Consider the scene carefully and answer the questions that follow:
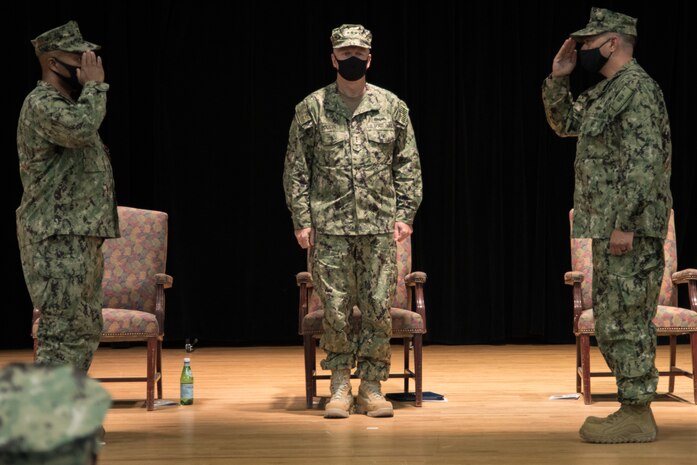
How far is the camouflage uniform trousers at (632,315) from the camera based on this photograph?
12.4 ft

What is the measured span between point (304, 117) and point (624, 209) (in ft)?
5.69

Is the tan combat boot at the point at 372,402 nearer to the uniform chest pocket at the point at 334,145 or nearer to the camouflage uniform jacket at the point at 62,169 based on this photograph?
the uniform chest pocket at the point at 334,145

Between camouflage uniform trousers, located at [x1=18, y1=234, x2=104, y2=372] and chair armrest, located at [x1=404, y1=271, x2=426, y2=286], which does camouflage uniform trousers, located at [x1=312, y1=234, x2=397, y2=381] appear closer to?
chair armrest, located at [x1=404, y1=271, x2=426, y2=286]

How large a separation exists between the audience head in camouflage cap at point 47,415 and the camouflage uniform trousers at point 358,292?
4.00 meters

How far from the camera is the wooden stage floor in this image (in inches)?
142

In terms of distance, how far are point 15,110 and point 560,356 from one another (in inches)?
190

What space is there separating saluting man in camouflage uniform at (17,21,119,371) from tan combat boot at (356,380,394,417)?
1437 mm

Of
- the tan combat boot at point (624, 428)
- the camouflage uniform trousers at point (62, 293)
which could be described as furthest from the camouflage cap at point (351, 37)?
the tan combat boot at point (624, 428)

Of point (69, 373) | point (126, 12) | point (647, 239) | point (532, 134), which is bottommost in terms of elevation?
point (69, 373)

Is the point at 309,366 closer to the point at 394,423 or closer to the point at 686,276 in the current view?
the point at 394,423

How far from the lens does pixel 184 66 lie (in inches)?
311

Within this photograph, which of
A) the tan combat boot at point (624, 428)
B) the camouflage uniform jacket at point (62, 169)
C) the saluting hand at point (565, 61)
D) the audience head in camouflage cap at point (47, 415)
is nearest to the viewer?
the audience head in camouflage cap at point (47, 415)

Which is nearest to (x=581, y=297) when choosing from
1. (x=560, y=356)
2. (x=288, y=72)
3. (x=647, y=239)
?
(x=647, y=239)

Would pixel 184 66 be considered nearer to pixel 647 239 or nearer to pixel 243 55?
pixel 243 55
